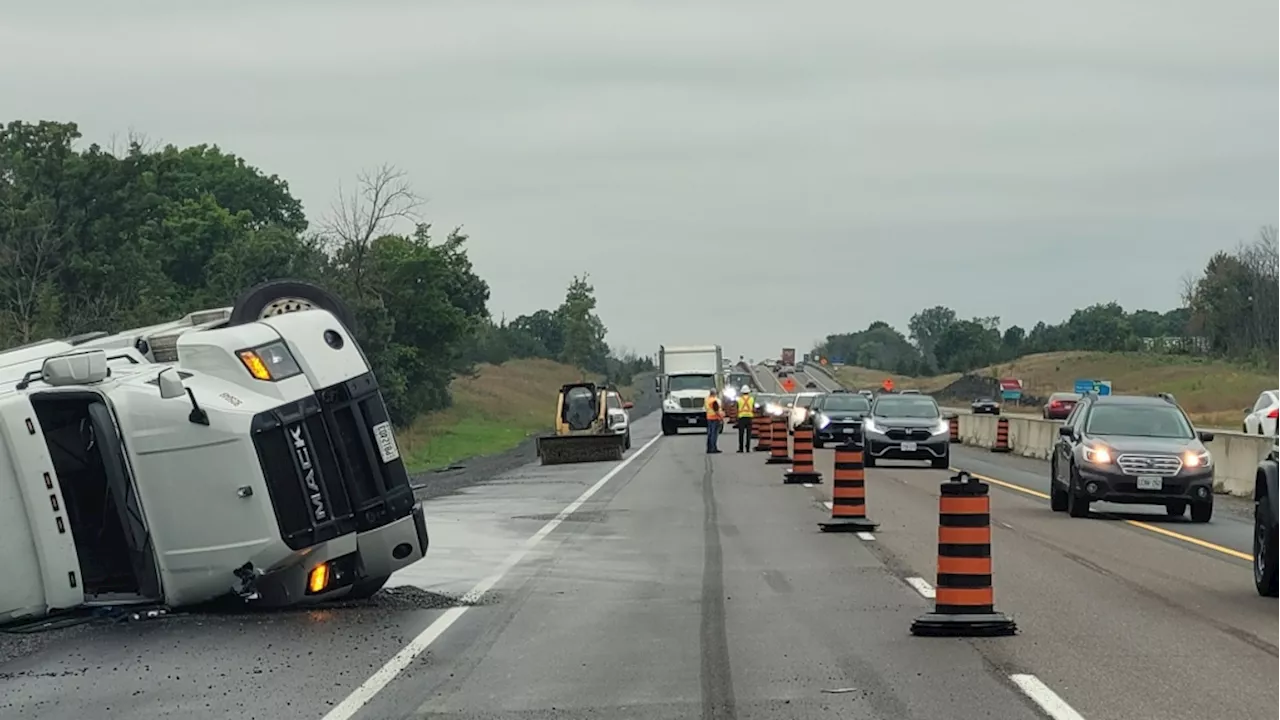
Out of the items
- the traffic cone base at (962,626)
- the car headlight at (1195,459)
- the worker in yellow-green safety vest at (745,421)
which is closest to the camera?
the traffic cone base at (962,626)

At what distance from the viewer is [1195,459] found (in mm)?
23141

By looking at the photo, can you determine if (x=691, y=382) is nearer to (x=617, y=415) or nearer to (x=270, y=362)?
(x=617, y=415)

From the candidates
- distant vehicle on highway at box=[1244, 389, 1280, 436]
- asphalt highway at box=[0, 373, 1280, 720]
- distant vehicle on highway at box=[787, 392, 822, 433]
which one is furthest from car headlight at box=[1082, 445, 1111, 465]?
distant vehicle on highway at box=[787, 392, 822, 433]

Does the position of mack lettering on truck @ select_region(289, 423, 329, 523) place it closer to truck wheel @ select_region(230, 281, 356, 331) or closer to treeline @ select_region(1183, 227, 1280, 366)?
truck wheel @ select_region(230, 281, 356, 331)

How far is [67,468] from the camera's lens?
1316 centimetres

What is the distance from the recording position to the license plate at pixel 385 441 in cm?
1367

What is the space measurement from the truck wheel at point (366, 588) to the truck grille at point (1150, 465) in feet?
39.3

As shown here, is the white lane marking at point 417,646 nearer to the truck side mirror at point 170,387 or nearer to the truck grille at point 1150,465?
the truck side mirror at point 170,387

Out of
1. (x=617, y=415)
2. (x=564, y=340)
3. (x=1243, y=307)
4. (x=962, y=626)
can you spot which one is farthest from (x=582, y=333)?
Answer: (x=962, y=626)

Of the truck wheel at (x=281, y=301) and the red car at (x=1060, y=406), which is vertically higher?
the truck wheel at (x=281, y=301)

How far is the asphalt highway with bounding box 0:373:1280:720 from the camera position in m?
9.78

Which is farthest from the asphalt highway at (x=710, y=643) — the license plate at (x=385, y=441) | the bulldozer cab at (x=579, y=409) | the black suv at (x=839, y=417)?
the bulldozer cab at (x=579, y=409)

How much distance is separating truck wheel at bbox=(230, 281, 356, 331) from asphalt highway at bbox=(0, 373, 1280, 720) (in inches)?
94.5

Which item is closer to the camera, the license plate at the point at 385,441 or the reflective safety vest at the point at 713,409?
the license plate at the point at 385,441
